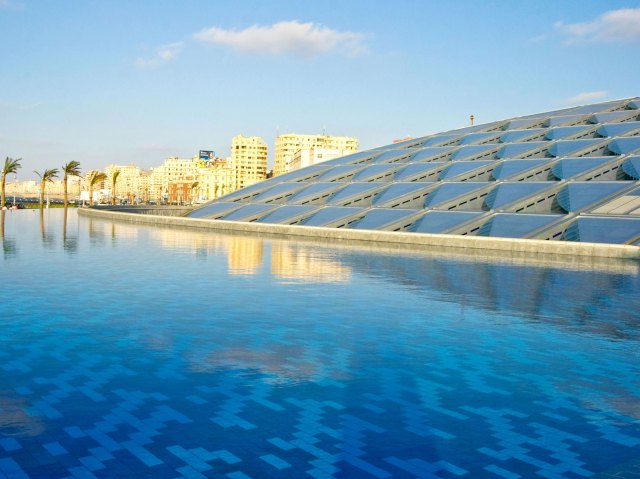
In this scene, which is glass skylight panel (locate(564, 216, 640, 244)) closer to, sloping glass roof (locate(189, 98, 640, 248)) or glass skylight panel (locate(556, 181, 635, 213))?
sloping glass roof (locate(189, 98, 640, 248))

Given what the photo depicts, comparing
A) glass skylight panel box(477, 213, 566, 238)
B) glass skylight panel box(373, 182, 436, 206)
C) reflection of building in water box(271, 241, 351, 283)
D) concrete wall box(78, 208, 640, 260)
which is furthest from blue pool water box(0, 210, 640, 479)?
glass skylight panel box(373, 182, 436, 206)

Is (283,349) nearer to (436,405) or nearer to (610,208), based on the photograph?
(436,405)

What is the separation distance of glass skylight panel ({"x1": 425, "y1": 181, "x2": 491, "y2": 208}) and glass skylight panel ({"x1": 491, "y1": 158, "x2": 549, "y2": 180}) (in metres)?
1.24

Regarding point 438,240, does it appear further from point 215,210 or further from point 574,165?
point 215,210

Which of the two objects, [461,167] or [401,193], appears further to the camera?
[461,167]

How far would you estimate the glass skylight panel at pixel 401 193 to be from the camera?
34.8 meters

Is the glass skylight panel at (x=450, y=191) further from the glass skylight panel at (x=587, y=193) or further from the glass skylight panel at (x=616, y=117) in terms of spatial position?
the glass skylight panel at (x=616, y=117)

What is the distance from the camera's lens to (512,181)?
108 feet

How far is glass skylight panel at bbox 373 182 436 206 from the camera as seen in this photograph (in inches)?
1369

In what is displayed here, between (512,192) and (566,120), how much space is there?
14.9 meters

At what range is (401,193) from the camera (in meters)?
35.6

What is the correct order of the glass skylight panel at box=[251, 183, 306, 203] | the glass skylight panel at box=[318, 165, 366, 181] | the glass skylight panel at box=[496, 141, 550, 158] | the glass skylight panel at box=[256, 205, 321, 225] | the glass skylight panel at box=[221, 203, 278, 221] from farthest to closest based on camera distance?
the glass skylight panel at box=[318, 165, 366, 181] < the glass skylight panel at box=[251, 183, 306, 203] < the glass skylight panel at box=[221, 203, 278, 221] < the glass skylight panel at box=[496, 141, 550, 158] < the glass skylight panel at box=[256, 205, 321, 225]

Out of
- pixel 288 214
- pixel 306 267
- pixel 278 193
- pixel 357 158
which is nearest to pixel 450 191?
pixel 288 214

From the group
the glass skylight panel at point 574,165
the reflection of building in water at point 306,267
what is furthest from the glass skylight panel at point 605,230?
the reflection of building in water at point 306,267
